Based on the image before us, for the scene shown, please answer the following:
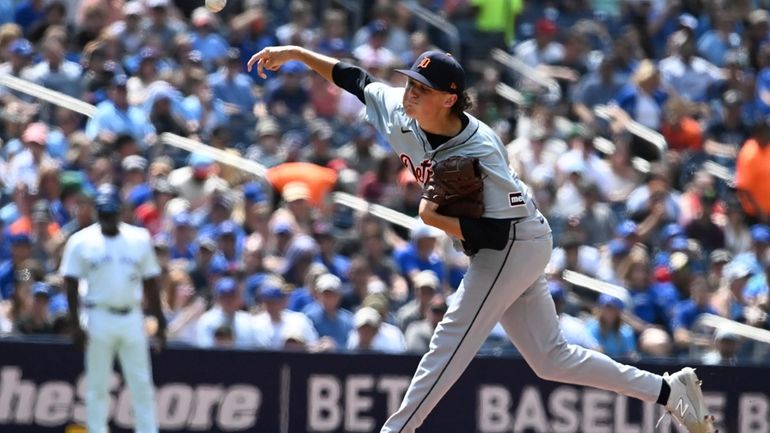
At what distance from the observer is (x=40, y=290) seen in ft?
38.0

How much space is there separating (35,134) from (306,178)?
7.45 ft

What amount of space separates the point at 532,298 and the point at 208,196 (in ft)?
21.9

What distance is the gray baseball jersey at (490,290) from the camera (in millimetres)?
6945

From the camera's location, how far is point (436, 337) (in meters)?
7.09

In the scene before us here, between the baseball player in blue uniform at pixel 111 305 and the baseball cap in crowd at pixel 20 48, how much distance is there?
12.4 feet

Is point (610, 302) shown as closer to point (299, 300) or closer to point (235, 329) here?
point (299, 300)

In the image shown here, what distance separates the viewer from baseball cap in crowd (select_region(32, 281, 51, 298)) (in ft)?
38.0

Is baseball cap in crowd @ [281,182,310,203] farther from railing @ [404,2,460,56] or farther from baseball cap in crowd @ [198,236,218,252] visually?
railing @ [404,2,460,56]

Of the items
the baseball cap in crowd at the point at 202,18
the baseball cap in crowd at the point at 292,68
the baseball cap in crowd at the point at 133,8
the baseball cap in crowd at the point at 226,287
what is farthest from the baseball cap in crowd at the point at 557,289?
the baseball cap in crowd at the point at 133,8

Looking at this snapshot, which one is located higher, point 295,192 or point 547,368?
point 295,192

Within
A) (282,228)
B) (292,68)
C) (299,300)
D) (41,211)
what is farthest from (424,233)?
(41,211)

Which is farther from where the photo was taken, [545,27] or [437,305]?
[545,27]

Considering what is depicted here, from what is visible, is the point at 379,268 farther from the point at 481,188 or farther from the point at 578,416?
the point at 481,188

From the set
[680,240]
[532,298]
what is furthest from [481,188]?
[680,240]
